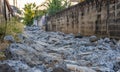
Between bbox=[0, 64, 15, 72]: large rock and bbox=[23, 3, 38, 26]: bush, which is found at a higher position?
bbox=[23, 3, 38, 26]: bush

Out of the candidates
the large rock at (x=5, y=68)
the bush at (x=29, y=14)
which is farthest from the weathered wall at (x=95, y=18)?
the bush at (x=29, y=14)

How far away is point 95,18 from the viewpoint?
12.0 meters

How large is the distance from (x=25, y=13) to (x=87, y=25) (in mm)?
27799

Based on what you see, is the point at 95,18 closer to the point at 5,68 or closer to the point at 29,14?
the point at 5,68

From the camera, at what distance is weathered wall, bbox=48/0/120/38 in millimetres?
9516

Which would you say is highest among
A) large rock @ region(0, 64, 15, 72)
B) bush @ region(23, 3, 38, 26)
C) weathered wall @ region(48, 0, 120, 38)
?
bush @ region(23, 3, 38, 26)

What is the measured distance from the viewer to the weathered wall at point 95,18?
952 cm

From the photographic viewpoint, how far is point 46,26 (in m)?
30.5

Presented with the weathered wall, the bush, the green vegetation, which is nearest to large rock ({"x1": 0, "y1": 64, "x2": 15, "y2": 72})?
the weathered wall

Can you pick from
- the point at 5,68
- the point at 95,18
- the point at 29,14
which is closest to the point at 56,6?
the point at 29,14

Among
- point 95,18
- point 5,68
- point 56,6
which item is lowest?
point 5,68

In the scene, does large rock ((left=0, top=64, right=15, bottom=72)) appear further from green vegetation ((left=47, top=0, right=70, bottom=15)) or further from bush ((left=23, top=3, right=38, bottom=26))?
bush ((left=23, top=3, right=38, bottom=26))

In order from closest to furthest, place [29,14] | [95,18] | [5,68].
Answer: [5,68], [95,18], [29,14]

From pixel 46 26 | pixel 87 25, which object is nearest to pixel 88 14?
pixel 87 25
